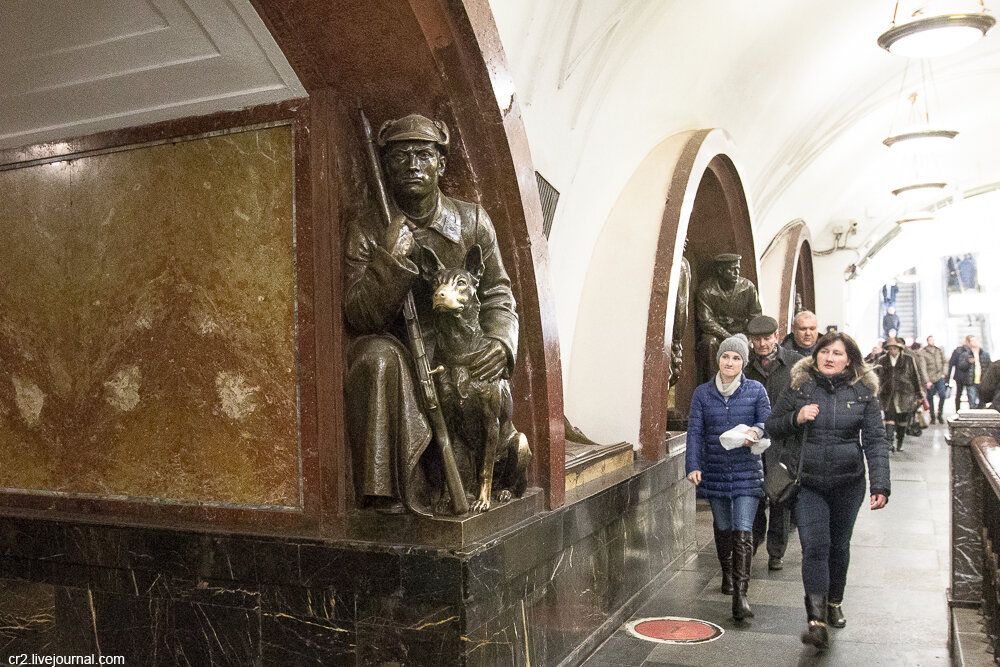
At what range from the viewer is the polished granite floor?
4.11m

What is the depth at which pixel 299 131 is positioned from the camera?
3.45m

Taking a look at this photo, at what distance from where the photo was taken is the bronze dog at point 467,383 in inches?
134

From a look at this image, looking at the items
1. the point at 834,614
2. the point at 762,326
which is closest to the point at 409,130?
the point at 834,614

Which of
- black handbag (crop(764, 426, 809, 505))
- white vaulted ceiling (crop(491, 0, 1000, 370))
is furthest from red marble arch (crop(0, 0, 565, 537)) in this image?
black handbag (crop(764, 426, 809, 505))

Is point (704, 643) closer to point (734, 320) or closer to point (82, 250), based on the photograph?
point (82, 250)

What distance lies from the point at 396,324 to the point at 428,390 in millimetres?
312

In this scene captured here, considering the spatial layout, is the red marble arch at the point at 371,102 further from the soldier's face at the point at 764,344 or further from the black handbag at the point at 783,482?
the soldier's face at the point at 764,344

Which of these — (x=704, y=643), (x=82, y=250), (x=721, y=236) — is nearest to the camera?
(x=82, y=250)

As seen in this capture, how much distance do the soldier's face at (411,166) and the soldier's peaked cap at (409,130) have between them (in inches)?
0.9

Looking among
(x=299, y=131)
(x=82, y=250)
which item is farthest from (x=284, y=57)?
(x=82, y=250)

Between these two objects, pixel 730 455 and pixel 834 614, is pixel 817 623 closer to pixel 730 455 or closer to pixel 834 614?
pixel 834 614

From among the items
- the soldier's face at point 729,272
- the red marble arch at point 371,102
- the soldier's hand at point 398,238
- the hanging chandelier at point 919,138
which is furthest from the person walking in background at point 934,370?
the soldier's hand at point 398,238

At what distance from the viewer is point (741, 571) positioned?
469 centimetres

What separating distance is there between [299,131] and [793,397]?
2563 millimetres
